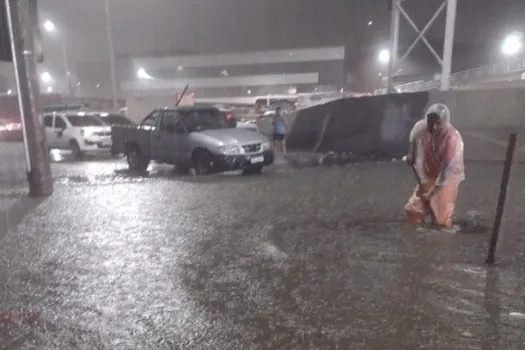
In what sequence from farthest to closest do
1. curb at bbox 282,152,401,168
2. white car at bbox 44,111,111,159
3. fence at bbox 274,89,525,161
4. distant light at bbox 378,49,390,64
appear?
distant light at bbox 378,49,390,64 → white car at bbox 44,111,111,159 → curb at bbox 282,152,401,168 → fence at bbox 274,89,525,161

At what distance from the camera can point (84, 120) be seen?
17438mm

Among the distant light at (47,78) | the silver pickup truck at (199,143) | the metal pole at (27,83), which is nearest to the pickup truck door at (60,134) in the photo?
the silver pickup truck at (199,143)

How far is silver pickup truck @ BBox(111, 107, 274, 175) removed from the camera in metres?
11.4

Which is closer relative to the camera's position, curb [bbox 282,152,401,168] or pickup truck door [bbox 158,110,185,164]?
pickup truck door [bbox 158,110,185,164]

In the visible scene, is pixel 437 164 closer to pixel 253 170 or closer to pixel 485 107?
pixel 253 170

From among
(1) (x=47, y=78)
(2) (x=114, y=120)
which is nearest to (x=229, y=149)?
(2) (x=114, y=120)

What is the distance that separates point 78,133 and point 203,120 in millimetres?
6510

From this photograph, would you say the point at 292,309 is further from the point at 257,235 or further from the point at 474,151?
the point at 474,151

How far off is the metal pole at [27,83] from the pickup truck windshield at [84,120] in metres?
8.37

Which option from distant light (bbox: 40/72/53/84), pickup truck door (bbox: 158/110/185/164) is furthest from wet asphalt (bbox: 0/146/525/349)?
distant light (bbox: 40/72/53/84)

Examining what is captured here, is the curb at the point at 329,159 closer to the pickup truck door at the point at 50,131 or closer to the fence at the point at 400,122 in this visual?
the fence at the point at 400,122

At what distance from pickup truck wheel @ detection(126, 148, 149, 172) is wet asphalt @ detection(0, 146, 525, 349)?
186 inches

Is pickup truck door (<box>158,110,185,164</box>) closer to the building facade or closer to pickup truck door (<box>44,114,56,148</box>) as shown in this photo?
pickup truck door (<box>44,114,56,148</box>)

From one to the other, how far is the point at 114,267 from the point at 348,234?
2994 millimetres
